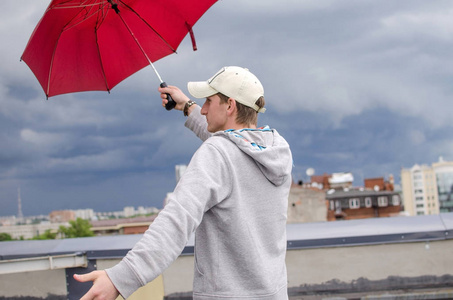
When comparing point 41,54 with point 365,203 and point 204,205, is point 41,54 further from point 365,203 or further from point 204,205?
point 365,203

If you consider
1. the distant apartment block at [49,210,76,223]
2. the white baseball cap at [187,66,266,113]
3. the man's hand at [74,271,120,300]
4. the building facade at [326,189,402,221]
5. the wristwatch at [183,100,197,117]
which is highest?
the distant apartment block at [49,210,76,223]

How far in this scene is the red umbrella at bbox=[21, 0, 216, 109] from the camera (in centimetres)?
314

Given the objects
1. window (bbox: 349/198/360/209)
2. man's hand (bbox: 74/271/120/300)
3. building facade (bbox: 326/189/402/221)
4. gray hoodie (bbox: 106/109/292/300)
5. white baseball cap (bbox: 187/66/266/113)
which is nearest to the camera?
man's hand (bbox: 74/271/120/300)

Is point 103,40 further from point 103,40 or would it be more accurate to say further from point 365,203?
point 365,203

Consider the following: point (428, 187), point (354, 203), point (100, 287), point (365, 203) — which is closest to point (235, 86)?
point (100, 287)

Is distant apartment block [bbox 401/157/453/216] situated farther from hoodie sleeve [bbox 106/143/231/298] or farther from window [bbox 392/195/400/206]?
hoodie sleeve [bbox 106/143/231/298]

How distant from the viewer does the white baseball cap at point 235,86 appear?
1.97m

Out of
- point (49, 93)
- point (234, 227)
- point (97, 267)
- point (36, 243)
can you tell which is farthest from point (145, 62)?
point (36, 243)

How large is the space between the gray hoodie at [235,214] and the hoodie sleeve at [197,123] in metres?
Answer: 0.70

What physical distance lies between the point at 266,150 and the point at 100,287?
704mm

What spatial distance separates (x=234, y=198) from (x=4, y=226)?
517ft

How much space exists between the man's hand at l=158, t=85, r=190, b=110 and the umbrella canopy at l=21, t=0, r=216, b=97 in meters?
0.52

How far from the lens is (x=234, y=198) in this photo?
1802 mm

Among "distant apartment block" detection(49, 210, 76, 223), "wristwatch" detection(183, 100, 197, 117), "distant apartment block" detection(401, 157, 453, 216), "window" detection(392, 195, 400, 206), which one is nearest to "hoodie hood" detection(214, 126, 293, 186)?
"wristwatch" detection(183, 100, 197, 117)
